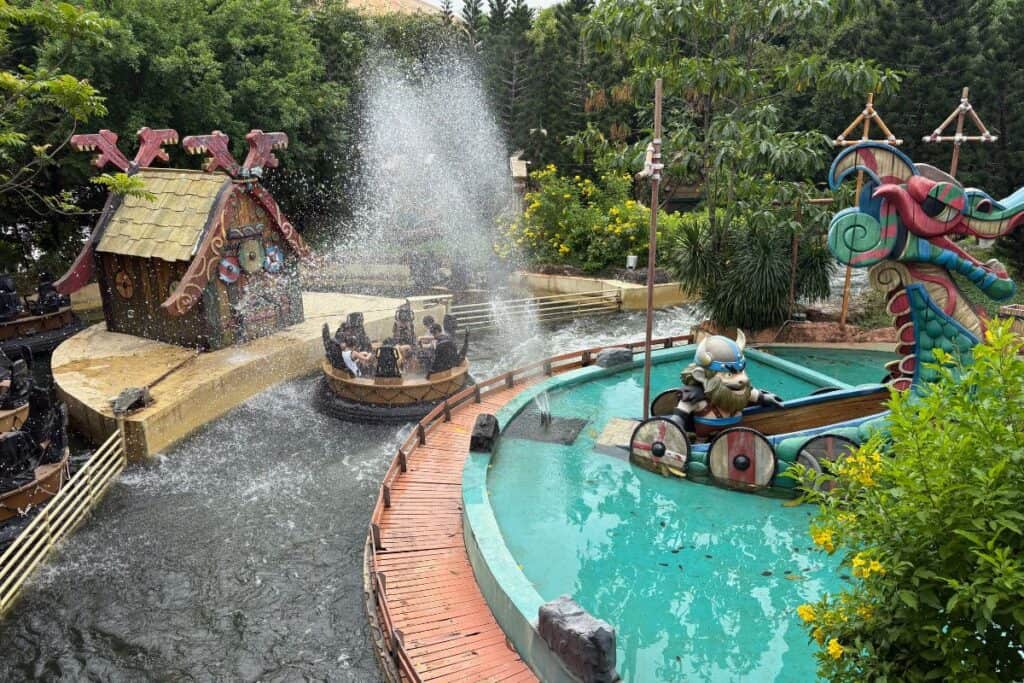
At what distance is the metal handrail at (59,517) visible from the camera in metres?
9.23

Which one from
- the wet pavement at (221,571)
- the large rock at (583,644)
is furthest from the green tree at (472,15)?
the large rock at (583,644)

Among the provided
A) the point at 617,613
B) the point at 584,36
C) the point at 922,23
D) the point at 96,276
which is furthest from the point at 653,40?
the point at 922,23

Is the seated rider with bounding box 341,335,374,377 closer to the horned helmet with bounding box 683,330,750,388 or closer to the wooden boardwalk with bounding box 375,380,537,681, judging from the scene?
the wooden boardwalk with bounding box 375,380,537,681

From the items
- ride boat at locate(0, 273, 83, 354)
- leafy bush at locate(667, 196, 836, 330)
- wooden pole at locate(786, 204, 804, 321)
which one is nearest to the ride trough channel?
leafy bush at locate(667, 196, 836, 330)

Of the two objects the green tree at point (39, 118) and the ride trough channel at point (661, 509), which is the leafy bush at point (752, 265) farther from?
the green tree at point (39, 118)

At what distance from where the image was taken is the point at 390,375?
14516 mm

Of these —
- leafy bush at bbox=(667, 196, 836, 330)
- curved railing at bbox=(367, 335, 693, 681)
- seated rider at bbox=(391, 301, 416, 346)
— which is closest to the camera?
curved railing at bbox=(367, 335, 693, 681)

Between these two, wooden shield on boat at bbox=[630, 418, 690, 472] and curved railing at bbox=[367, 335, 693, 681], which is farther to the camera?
wooden shield on boat at bbox=[630, 418, 690, 472]

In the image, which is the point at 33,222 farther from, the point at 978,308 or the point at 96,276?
the point at 978,308

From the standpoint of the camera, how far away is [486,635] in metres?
7.38

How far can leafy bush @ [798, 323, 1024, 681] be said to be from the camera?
340 centimetres

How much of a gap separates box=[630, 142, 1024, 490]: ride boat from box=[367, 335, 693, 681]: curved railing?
3.56 meters

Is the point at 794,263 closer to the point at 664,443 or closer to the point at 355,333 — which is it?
the point at 664,443

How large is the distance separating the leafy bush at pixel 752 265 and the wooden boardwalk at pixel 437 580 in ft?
26.9
